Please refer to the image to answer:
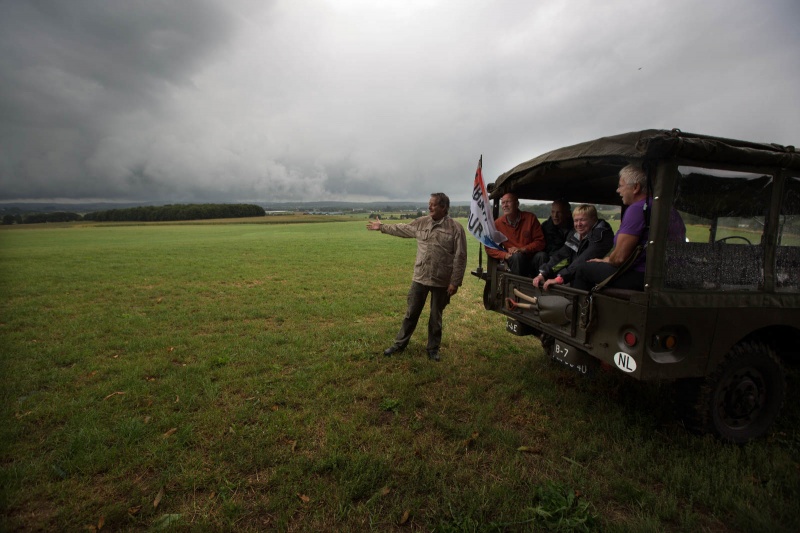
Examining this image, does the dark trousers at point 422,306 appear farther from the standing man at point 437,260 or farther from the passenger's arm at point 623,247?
the passenger's arm at point 623,247

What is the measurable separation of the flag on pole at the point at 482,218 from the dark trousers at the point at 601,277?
155 centimetres

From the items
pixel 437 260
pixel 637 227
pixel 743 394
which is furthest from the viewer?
pixel 437 260

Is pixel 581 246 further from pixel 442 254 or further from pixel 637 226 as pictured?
Answer: pixel 442 254

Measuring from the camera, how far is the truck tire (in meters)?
3.37

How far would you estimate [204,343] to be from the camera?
21.5ft

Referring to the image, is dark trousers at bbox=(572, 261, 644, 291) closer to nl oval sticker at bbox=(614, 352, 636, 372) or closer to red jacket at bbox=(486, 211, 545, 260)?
nl oval sticker at bbox=(614, 352, 636, 372)

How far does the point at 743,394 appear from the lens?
141 inches

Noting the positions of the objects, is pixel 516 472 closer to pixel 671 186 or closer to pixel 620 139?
pixel 671 186

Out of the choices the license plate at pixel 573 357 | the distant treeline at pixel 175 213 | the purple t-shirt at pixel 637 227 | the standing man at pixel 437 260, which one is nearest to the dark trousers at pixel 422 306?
the standing man at pixel 437 260

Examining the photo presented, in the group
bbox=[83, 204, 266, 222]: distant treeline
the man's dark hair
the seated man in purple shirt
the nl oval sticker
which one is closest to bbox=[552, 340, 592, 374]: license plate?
the nl oval sticker

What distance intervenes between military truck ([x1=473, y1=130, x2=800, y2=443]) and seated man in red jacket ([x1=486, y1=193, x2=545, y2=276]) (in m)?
1.23

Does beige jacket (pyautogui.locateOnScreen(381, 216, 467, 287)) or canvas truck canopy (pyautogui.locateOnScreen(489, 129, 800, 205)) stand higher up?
canvas truck canopy (pyautogui.locateOnScreen(489, 129, 800, 205))

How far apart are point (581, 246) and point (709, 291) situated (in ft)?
4.60

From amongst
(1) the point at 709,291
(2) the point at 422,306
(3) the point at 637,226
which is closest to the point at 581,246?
(3) the point at 637,226
